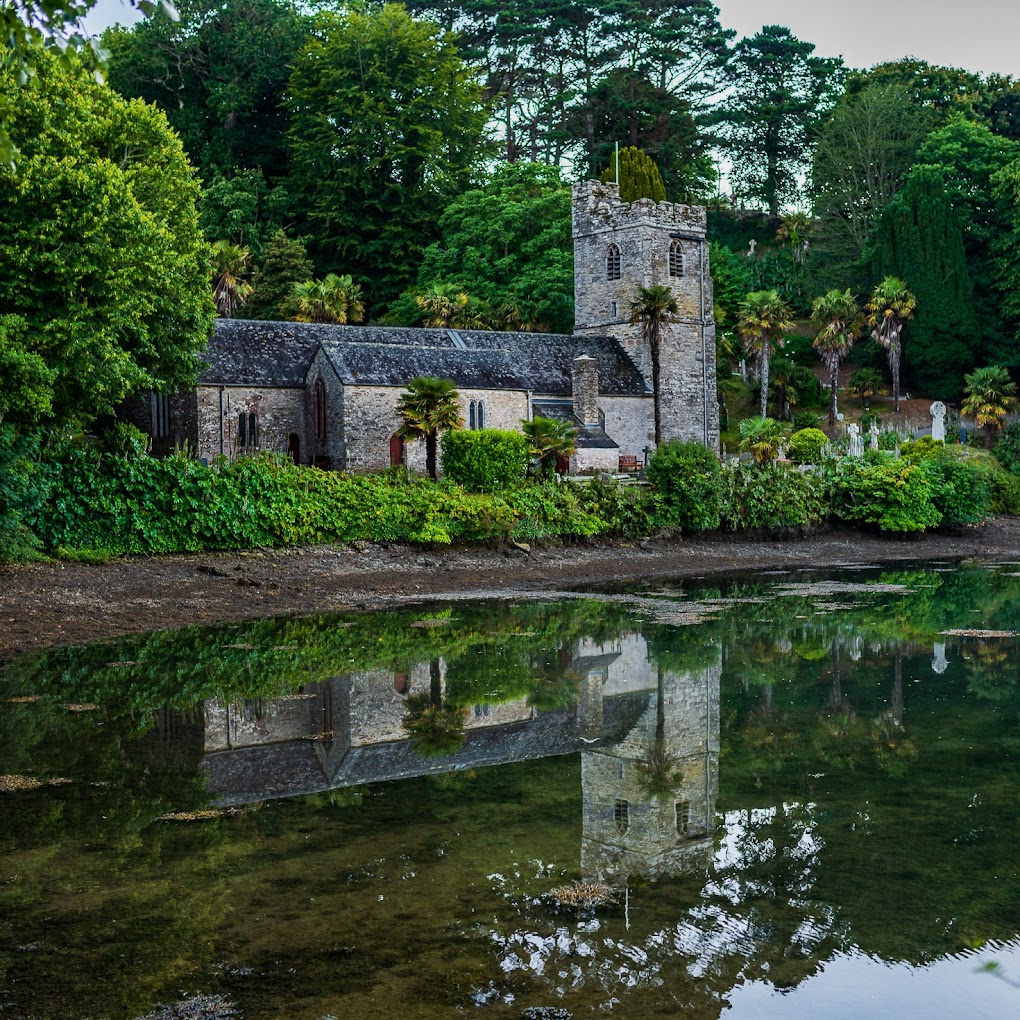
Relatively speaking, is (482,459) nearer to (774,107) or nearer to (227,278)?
(227,278)

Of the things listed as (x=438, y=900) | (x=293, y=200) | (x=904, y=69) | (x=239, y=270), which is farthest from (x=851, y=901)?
(x=904, y=69)

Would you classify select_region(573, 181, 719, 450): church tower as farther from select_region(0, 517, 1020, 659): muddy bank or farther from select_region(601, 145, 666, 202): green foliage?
select_region(0, 517, 1020, 659): muddy bank

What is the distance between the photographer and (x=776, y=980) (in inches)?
261

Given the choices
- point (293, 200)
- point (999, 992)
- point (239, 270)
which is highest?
point (293, 200)

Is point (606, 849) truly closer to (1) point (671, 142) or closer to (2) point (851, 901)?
(2) point (851, 901)

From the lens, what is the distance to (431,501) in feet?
97.8

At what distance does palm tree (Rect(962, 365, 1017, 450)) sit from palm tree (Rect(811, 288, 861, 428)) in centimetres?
590

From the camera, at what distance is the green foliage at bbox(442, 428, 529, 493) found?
1259 inches

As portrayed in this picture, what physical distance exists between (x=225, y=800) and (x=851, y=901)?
5.02 meters

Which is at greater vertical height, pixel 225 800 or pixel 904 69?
pixel 904 69

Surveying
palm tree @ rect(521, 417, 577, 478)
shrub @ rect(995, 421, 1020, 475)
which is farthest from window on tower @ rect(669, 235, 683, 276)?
palm tree @ rect(521, 417, 577, 478)

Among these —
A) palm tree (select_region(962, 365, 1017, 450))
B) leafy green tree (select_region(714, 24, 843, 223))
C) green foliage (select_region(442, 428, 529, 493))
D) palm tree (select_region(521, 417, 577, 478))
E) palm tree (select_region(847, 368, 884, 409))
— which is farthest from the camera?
leafy green tree (select_region(714, 24, 843, 223))

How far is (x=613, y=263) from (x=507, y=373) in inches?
A: 385

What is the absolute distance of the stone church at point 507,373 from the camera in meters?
39.1
